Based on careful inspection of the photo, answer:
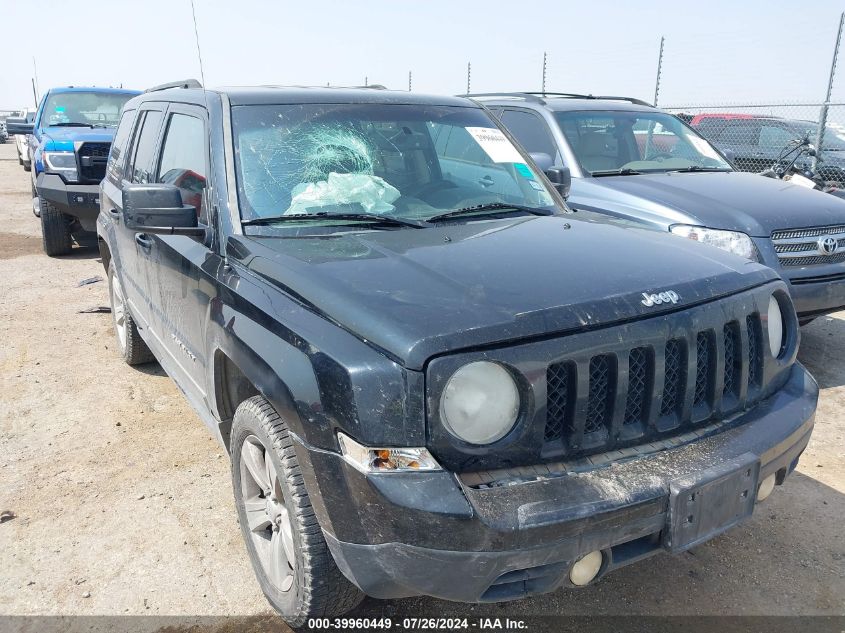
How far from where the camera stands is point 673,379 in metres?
2.31

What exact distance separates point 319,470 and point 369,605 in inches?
34.7

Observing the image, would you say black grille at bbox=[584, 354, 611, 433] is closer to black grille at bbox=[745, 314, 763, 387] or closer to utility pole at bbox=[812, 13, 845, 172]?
black grille at bbox=[745, 314, 763, 387]

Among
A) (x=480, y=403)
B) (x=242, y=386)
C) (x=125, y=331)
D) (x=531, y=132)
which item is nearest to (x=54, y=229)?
(x=125, y=331)

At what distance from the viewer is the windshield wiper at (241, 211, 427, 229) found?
9.36 ft

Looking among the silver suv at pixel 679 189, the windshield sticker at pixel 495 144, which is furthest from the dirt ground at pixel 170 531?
the windshield sticker at pixel 495 144

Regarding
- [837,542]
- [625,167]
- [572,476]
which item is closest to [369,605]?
[572,476]

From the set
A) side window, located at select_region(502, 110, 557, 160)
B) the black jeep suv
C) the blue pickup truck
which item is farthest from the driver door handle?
the blue pickup truck

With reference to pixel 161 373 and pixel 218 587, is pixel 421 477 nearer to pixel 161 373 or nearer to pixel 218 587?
pixel 218 587

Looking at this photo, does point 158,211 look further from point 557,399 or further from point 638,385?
point 638,385

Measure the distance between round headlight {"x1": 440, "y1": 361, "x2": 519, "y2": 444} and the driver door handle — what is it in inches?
91.3

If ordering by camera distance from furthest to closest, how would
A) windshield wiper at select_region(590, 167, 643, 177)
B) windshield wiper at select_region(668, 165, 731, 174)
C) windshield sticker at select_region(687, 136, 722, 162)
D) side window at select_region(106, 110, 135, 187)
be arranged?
windshield sticker at select_region(687, 136, 722, 162)
windshield wiper at select_region(668, 165, 731, 174)
windshield wiper at select_region(590, 167, 643, 177)
side window at select_region(106, 110, 135, 187)

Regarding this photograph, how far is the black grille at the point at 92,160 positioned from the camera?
8414 millimetres

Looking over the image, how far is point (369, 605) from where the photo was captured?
2678 millimetres

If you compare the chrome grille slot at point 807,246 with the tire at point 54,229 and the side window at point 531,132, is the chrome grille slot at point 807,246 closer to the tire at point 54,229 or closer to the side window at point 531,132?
the side window at point 531,132
